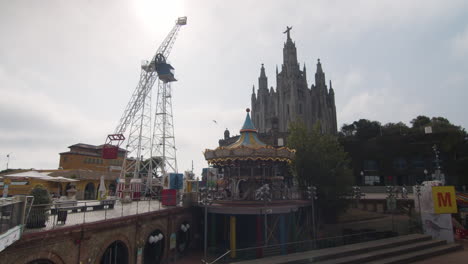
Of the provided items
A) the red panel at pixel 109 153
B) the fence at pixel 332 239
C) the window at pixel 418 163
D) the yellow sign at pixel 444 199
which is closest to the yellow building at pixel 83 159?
the red panel at pixel 109 153

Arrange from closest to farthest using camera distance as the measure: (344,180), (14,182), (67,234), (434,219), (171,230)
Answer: (67,234) < (171,230) < (434,219) < (344,180) < (14,182)

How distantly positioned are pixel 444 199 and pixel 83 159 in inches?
2136

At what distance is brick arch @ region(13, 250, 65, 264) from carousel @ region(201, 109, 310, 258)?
1030 centimetres

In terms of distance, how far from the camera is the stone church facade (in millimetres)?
87812

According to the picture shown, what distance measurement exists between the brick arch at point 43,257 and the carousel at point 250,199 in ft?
33.8

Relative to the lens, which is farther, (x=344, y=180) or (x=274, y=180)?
(x=344, y=180)

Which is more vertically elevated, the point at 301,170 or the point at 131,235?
the point at 301,170

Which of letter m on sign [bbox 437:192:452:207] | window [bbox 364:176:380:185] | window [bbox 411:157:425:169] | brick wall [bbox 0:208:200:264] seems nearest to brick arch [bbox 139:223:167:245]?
brick wall [bbox 0:208:200:264]

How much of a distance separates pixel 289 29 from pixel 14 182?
90.6m

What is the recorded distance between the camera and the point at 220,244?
21.9 metres

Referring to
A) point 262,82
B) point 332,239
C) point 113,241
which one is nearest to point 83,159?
point 113,241

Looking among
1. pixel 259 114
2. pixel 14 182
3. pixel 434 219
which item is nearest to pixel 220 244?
pixel 434 219

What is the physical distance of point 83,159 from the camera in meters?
51.9

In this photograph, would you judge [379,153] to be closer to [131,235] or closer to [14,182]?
[131,235]
